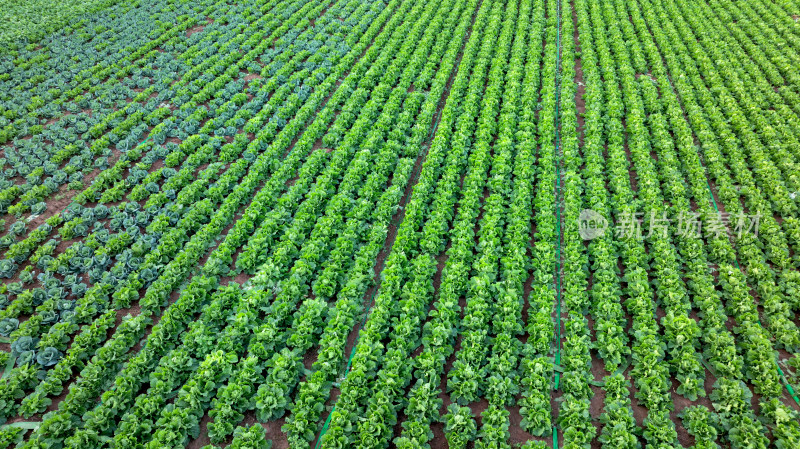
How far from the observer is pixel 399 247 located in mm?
10703

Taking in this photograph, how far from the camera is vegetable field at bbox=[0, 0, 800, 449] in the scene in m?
8.01

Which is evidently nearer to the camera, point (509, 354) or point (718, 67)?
point (509, 354)

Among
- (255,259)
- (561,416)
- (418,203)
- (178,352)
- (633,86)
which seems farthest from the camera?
(633,86)

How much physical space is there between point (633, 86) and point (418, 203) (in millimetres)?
11534

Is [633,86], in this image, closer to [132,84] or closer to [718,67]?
[718,67]

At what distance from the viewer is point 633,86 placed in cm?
1725

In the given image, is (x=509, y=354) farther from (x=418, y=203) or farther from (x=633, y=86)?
(x=633, y=86)

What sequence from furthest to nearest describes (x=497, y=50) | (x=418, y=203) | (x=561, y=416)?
1. (x=497, y=50)
2. (x=418, y=203)
3. (x=561, y=416)

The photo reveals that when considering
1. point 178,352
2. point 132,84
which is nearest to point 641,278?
point 178,352

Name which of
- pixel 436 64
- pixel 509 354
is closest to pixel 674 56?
pixel 436 64

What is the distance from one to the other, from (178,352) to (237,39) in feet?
58.2

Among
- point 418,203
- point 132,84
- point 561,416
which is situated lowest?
point 561,416

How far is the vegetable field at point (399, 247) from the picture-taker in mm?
8008

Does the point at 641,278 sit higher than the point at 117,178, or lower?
lower
